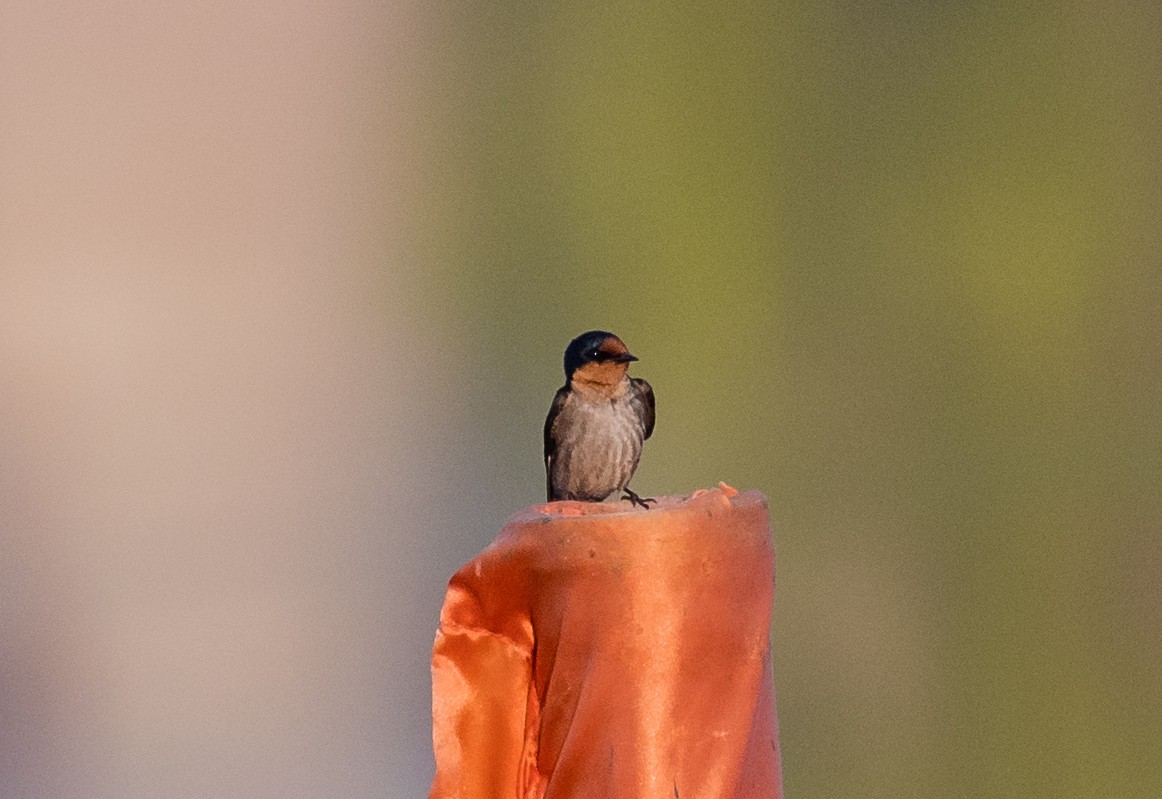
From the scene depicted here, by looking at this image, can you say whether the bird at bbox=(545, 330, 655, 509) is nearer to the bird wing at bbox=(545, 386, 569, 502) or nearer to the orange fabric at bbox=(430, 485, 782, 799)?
the bird wing at bbox=(545, 386, 569, 502)

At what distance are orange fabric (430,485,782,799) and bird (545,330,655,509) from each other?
432 mm

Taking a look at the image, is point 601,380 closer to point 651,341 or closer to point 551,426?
point 551,426

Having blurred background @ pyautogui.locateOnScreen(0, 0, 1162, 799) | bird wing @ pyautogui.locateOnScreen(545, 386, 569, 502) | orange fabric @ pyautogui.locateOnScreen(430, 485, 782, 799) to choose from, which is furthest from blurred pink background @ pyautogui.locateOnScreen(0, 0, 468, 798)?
orange fabric @ pyautogui.locateOnScreen(430, 485, 782, 799)

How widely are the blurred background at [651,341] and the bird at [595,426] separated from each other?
0.22m

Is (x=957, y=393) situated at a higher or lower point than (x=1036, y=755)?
higher

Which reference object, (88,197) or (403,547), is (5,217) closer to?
(88,197)

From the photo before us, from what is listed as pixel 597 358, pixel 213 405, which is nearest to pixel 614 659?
pixel 597 358

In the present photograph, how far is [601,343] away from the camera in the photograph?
1.20 meters

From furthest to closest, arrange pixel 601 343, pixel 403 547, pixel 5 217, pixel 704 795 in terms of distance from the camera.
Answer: pixel 403 547, pixel 5 217, pixel 601 343, pixel 704 795

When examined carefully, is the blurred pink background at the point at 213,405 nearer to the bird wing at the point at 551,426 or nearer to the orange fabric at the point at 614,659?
the bird wing at the point at 551,426

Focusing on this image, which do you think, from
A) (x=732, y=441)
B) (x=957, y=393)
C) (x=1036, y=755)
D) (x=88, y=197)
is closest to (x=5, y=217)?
(x=88, y=197)

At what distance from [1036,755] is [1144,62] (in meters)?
0.87

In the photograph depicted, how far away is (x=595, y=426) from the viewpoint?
126cm

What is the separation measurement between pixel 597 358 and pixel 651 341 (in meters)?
0.32
